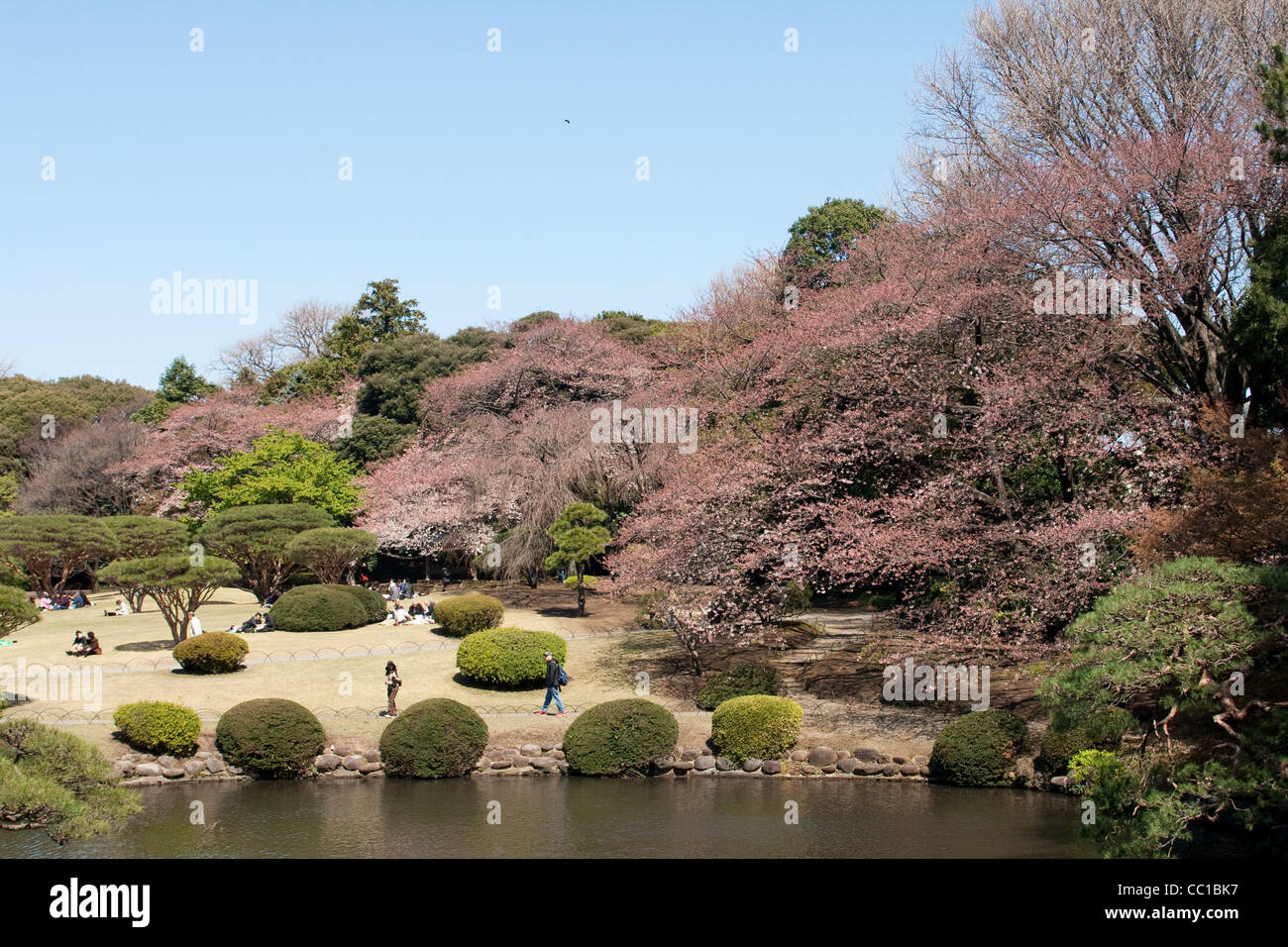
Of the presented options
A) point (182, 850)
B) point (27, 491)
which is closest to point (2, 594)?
point (182, 850)

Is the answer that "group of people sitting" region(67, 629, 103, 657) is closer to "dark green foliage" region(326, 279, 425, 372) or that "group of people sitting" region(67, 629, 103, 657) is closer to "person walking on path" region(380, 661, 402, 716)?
"person walking on path" region(380, 661, 402, 716)

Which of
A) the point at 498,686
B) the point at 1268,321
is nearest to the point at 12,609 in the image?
the point at 498,686

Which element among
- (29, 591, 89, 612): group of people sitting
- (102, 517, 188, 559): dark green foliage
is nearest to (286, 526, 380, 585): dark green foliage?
(102, 517, 188, 559): dark green foliage

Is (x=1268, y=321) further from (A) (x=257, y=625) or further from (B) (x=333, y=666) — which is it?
(A) (x=257, y=625)

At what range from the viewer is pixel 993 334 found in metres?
22.8

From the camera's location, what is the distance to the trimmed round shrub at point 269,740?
1994cm

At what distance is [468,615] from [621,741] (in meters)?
11.5

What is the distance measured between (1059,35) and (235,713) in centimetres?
2453

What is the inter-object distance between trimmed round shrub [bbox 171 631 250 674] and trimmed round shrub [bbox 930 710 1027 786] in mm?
16216

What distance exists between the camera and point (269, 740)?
65.4ft

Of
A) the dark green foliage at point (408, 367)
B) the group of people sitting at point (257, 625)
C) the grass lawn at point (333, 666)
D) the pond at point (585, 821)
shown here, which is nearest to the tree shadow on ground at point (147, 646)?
the grass lawn at point (333, 666)

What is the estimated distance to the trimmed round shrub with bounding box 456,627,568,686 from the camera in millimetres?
24703

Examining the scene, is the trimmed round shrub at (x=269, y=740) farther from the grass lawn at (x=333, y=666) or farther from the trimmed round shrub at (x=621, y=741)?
the trimmed round shrub at (x=621, y=741)
